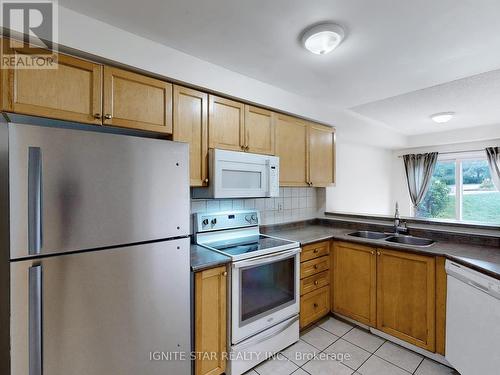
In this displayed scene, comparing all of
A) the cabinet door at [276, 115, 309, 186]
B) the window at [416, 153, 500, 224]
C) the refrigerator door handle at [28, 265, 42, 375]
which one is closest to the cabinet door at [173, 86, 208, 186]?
the cabinet door at [276, 115, 309, 186]

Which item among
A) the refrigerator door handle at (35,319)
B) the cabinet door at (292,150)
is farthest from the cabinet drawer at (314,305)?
the refrigerator door handle at (35,319)

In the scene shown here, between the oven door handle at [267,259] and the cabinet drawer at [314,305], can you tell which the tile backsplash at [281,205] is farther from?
the cabinet drawer at [314,305]

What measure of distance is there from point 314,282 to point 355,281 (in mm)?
411

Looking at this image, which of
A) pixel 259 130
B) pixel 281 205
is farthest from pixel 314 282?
pixel 259 130

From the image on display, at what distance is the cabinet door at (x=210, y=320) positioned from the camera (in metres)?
1.66

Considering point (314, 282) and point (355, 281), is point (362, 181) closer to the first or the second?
point (355, 281)

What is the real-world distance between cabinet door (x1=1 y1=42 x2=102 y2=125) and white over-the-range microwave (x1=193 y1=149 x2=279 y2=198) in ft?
2.86

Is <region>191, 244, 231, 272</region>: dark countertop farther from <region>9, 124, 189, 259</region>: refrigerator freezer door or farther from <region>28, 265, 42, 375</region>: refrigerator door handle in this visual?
<region>28, 265, 42, 375</region>: refrigerator door handle

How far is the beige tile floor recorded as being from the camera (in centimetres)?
192

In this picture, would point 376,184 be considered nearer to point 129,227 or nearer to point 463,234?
point 463,234

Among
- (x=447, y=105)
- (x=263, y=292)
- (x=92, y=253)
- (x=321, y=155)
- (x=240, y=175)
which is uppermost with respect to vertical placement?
(x=447, y=105)

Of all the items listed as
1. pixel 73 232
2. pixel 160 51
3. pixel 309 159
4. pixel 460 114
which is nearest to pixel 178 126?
pixel 160 51

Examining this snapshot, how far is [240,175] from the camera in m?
2.20

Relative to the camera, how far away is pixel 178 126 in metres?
1.89
